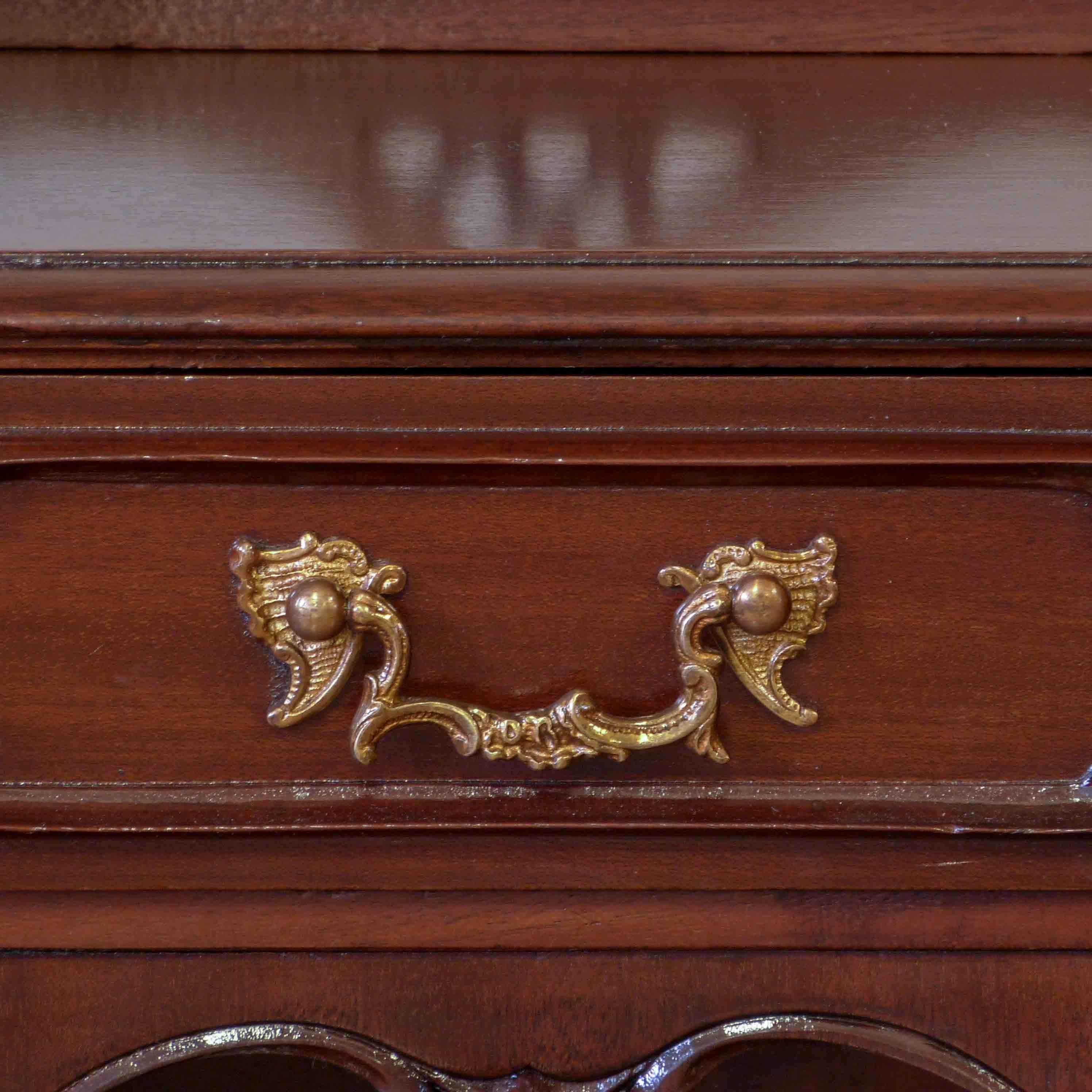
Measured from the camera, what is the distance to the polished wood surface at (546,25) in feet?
1.96

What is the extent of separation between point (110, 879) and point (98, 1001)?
0.05 metres

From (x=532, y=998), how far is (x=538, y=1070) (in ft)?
0.09

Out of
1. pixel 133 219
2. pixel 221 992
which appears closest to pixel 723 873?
pixel 221 992

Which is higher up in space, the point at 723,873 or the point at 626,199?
the point at 626,199

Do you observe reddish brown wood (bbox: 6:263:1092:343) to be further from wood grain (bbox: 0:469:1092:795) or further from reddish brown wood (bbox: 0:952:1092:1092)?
reddish brown wood (bbox: 0:952:1092:1092)

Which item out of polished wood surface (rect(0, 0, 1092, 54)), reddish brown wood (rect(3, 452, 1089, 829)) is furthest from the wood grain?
polished wood surface (rect(0, 0, 1092, 54))

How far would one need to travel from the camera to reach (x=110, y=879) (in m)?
0.36

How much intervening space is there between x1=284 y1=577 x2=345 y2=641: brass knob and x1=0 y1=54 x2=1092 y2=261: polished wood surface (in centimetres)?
9

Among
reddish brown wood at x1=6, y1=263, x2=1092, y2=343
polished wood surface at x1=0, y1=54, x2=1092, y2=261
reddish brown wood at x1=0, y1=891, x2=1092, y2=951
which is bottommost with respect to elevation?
reddish brown wood at x1=0, y1=891, x2=1092, y2=951

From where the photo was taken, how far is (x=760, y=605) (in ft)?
1.03

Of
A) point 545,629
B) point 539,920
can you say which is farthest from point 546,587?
point 539,920

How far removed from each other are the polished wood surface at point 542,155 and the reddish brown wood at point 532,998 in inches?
8.8

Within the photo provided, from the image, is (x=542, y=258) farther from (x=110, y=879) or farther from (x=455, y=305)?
(x=110, y=879)

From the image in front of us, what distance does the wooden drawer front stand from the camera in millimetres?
323
